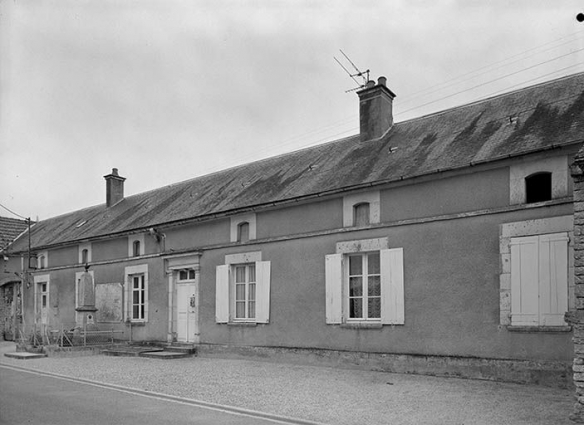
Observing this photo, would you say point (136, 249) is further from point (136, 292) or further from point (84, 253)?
point (84, 253)

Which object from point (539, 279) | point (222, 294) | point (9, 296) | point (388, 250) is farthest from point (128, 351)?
point (9, 296)

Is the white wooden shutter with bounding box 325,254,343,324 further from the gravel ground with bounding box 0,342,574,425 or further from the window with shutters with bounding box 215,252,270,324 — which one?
the window with shutters with bounding box 215,252,270,324

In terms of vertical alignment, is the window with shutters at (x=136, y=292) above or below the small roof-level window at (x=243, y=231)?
below

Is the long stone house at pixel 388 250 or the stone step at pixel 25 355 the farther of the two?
the stone step at pixel 25 355

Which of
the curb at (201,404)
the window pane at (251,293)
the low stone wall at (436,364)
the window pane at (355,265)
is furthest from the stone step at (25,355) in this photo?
the window pane at (355,265)

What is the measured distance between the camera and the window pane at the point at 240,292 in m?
15.0

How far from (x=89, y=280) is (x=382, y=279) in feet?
36.1

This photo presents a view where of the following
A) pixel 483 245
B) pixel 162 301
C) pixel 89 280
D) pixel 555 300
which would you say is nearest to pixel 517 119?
pixel 483 245

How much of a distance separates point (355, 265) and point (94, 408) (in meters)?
6.41

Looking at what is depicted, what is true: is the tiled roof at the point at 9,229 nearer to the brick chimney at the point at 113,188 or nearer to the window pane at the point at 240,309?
the brick chimney at the point at 113,188

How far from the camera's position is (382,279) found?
38.8 feet

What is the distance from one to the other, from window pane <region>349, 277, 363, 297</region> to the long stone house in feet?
0.08

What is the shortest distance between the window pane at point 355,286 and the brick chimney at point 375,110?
4.40 meters

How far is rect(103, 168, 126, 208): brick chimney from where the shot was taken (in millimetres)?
23931
